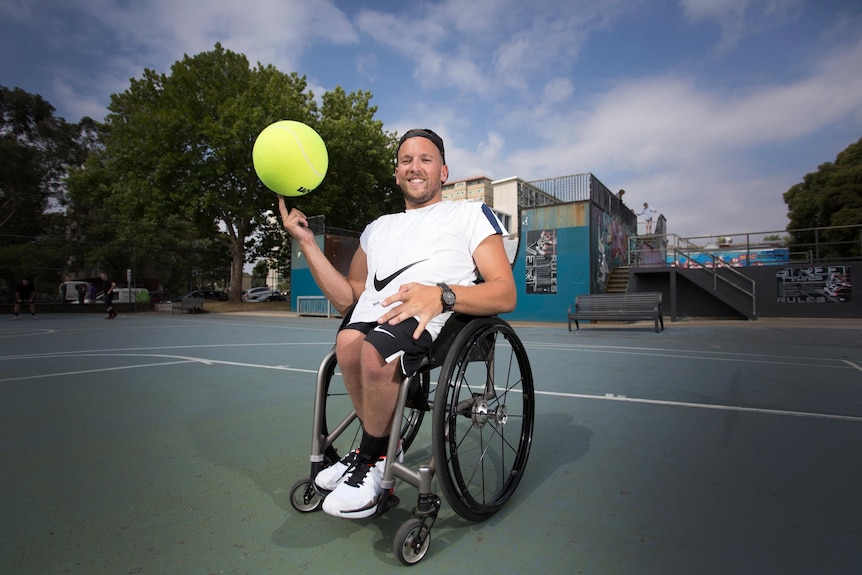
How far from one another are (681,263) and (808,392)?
13972 millimetres

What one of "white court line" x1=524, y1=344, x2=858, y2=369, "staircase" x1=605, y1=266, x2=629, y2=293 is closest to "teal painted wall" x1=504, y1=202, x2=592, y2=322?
"staircase" x1=605, y1=266, x2=629, y2=293

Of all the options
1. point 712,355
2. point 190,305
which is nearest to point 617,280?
point 712,355

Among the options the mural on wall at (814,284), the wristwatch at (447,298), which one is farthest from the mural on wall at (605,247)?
the wristwatch at (447,298)

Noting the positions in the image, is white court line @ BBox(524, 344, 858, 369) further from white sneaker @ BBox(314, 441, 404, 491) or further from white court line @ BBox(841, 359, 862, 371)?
white sneaker @ BBox(314, 441, 404, 491)

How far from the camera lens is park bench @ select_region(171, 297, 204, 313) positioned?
2123 cm

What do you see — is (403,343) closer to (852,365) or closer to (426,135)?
(426,135)

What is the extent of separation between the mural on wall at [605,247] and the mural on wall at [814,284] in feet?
18.0

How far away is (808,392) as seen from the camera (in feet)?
13.0

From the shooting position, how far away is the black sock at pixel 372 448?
1631 mm

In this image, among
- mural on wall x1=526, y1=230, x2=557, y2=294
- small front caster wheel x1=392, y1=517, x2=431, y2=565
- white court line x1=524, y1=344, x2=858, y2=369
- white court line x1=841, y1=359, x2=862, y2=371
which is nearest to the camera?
small front caster wheel x1=392, y1=517, x2=431, y2=565

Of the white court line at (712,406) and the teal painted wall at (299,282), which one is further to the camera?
the teal painted wall at (299,282)

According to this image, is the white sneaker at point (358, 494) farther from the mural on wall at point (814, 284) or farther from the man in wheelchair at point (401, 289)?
the mural on wall at point (814, 284)

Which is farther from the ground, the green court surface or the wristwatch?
the wristwatch

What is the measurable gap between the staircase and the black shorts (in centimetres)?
1693
